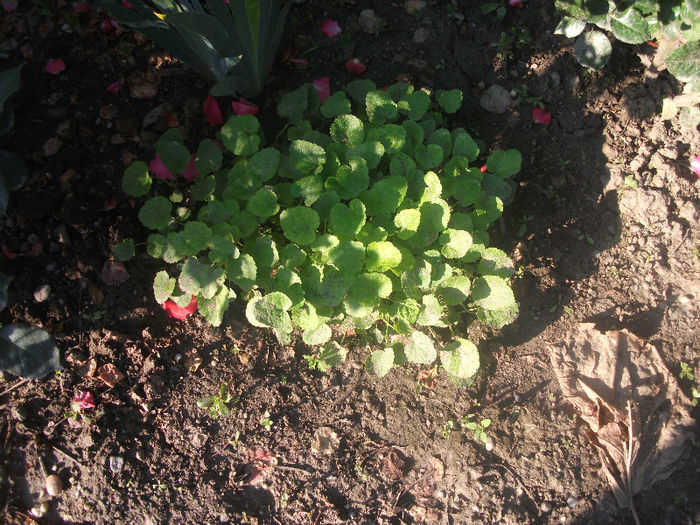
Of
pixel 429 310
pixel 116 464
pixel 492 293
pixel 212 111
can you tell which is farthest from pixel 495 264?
pixel 116 464

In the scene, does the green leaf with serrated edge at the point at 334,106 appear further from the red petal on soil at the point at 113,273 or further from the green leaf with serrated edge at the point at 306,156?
the red petal on soil at the point at 113,273

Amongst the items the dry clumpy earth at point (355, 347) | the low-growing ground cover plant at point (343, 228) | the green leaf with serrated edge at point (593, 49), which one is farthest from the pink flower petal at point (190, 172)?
the green leaf with serrated edge at point (593, 49)

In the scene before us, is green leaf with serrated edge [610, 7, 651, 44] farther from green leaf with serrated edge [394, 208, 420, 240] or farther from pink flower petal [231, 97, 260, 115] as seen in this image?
pink flower petal [231, 97, 260, 115]

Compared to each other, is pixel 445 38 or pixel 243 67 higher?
pixel 243 67

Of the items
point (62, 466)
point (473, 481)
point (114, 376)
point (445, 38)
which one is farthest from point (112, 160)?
point (473, 481)

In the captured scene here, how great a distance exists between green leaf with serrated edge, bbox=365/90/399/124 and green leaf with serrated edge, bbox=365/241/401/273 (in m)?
0.45

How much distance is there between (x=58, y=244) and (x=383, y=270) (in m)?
1.17

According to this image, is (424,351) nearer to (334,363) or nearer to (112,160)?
(334,363)

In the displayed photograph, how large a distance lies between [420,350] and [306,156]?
71 centimetres

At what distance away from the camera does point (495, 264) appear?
167 centimetres

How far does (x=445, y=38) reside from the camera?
211cm

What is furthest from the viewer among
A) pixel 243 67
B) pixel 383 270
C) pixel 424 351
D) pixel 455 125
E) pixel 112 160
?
pixel 455 125

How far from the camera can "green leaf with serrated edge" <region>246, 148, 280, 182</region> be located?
5.19 feet

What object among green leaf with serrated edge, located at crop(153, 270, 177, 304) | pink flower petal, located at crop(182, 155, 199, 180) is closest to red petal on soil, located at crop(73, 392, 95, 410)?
green leaf with serrated edge, located at crop(153, 270, 177, 304)
